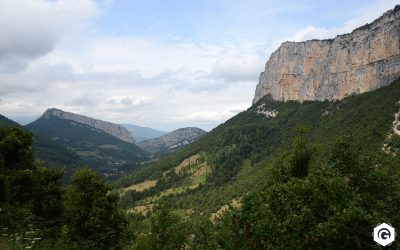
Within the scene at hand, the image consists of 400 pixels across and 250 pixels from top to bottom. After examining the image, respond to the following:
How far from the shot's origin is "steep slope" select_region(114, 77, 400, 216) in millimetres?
115500

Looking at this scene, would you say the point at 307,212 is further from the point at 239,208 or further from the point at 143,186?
the point at 143,186

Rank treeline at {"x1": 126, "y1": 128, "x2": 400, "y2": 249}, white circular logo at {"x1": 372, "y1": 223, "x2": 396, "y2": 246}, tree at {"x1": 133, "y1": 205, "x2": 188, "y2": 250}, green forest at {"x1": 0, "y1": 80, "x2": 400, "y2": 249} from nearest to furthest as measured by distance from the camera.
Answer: white circular logo at {"x1": 372, "y1": 223, "x2": 396, "y2": 246}
treeline at {"x1": 126, "y1": 128, "x2": 400, "y2": 249}
green forest at {"x1": 0, "y1": 80, "x2": 400, "y2": 249}
tree at {"x1": 133, "y1": 205, "x2": 188, "y2": 250}

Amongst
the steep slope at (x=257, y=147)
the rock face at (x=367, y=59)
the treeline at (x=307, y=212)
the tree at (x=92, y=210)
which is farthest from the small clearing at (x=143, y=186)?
the treeline at (x=307, y=212)

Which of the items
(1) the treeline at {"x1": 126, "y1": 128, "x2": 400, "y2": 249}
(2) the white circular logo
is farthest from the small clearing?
(2) the white circular logo

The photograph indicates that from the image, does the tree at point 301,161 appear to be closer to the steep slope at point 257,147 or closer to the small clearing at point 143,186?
the steep slope at point 257,147

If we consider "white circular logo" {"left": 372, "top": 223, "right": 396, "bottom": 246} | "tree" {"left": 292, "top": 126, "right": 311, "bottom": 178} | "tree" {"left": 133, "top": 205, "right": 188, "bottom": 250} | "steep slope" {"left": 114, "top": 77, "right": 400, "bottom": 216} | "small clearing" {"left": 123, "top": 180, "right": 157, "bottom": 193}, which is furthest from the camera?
"small clearing" {"left": 123, "top": 180, "right": 157, "bottom": 193}

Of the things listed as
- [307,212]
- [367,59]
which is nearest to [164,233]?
[307,212]

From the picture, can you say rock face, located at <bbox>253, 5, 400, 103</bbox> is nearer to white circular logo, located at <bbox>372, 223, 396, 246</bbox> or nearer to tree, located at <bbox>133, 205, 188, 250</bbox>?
tree, located at <bbox>133, 205, 188, 250</bbox>

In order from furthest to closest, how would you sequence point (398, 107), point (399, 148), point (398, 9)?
point (398, 9), point (398, 107), point (399, 148)

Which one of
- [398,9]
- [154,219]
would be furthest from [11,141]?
[398,9]

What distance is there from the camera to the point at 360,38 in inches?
7210

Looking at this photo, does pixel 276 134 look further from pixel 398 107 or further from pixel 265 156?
pixel 398 107

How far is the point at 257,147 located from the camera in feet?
584

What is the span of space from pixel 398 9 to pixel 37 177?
6598 inches
